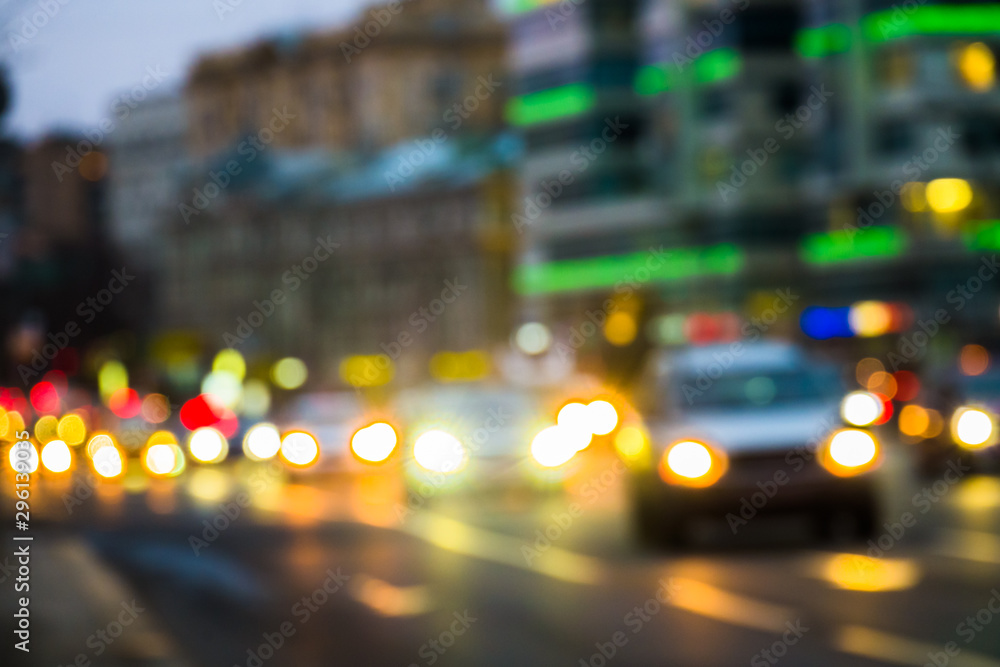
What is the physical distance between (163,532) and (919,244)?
5203 cm

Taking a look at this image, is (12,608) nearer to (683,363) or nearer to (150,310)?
(683,363)

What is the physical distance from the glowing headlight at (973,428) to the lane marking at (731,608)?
37.8 feet

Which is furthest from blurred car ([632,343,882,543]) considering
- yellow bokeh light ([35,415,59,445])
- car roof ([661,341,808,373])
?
yellow bokeh light ([35,415,59,445])

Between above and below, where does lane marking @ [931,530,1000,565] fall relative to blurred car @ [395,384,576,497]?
below

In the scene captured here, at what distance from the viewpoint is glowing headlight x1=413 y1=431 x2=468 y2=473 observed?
893 inches

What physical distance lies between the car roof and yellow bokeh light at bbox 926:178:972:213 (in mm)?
46615

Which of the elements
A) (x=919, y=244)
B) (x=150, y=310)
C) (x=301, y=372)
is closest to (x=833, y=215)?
(x=919, y=244)

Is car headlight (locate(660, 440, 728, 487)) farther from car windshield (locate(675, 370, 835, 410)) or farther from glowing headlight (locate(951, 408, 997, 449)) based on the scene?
glowing headlight (locate(951, 408, 997, 449))

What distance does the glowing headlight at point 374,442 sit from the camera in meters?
21.1

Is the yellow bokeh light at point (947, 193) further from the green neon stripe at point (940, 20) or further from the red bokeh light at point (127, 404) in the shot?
the red bokeh light at point (127, 404)

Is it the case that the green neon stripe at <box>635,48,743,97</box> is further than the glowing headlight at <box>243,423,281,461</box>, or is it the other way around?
the green neon stripe at <box>635,48,743,97</box>

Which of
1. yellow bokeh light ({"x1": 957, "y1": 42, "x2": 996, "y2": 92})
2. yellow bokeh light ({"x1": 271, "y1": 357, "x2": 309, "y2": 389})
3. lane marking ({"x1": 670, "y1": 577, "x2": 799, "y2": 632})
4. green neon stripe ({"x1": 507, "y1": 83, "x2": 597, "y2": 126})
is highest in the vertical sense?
green neon stripe ({"x1": 507, "y1": 83, "x2": 597, "y2": 126})

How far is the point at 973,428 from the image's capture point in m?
23.7

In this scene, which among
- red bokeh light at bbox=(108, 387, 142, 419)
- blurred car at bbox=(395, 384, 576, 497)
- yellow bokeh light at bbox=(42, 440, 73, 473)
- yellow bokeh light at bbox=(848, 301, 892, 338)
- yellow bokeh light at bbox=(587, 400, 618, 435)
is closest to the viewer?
yellow bokeh light at bbox=(42, 440, 73, 473)
